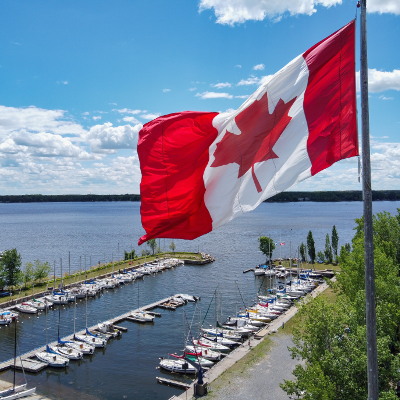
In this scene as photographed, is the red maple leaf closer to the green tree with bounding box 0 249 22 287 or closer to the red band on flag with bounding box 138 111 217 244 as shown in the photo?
the red band on flag with bounding box 138 111 217 244

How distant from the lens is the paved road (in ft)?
124

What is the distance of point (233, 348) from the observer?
180 feet

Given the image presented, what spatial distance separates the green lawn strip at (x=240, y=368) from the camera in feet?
131

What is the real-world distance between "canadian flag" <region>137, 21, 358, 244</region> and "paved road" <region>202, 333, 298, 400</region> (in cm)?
2807

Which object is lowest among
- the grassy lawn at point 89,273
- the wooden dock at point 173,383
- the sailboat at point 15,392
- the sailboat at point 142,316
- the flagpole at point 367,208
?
the wooden dock at point 173,383

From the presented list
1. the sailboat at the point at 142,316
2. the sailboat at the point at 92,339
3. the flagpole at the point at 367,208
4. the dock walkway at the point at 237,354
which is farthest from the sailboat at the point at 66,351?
the flagpole at the point at 367,208

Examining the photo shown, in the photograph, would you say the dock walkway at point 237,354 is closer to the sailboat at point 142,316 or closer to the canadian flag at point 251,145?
the sailboat at point 142,316

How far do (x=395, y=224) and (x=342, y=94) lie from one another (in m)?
46.8

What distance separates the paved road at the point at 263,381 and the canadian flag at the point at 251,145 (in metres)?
28.1

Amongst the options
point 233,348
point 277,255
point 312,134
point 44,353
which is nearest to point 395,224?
point 233,348

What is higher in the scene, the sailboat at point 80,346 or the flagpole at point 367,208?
the flagpole at point 367,208

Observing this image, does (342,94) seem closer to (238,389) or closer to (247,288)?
(238,389)

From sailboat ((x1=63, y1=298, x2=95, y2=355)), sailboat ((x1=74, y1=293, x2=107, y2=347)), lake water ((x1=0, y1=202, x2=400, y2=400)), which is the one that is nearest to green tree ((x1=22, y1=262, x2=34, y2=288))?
lake water ((x1=0, y1=202, x2=400, y2=400))

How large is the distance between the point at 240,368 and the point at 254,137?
1391 inches
